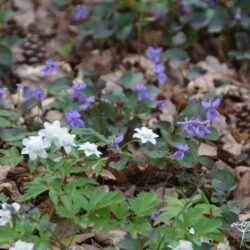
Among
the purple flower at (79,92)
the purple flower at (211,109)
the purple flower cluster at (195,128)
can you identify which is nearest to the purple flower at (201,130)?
the purple flower cluster at (195,128)

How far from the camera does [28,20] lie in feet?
13.0

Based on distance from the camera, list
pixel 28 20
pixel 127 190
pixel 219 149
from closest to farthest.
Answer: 1. pixel 127 190
2. pixel 219 149
3. pixel 28 20

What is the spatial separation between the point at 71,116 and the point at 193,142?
0.48 metres

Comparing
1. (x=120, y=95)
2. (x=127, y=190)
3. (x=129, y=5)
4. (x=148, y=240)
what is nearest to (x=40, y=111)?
(x=120, y=95)

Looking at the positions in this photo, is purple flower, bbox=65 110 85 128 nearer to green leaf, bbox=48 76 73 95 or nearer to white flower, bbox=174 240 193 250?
green leaf, bbox=48 76 73 95

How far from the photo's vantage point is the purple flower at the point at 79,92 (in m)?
2.69

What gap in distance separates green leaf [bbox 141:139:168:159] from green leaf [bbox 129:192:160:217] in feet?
1.59

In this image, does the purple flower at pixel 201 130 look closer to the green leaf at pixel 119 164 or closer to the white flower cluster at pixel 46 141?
the green leaf at pixel 119 164

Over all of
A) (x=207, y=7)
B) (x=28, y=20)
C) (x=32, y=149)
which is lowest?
(x=28, y=20)

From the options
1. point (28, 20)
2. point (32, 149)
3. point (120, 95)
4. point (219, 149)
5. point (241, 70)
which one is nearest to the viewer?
point (32, 149)

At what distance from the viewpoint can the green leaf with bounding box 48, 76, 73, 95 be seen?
2.77 meters

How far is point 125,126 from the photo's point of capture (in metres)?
2.72

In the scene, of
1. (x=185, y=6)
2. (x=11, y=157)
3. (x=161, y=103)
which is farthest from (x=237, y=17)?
(x=11, y=157)

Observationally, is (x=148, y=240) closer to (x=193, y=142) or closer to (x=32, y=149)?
(x=32, y=149)
